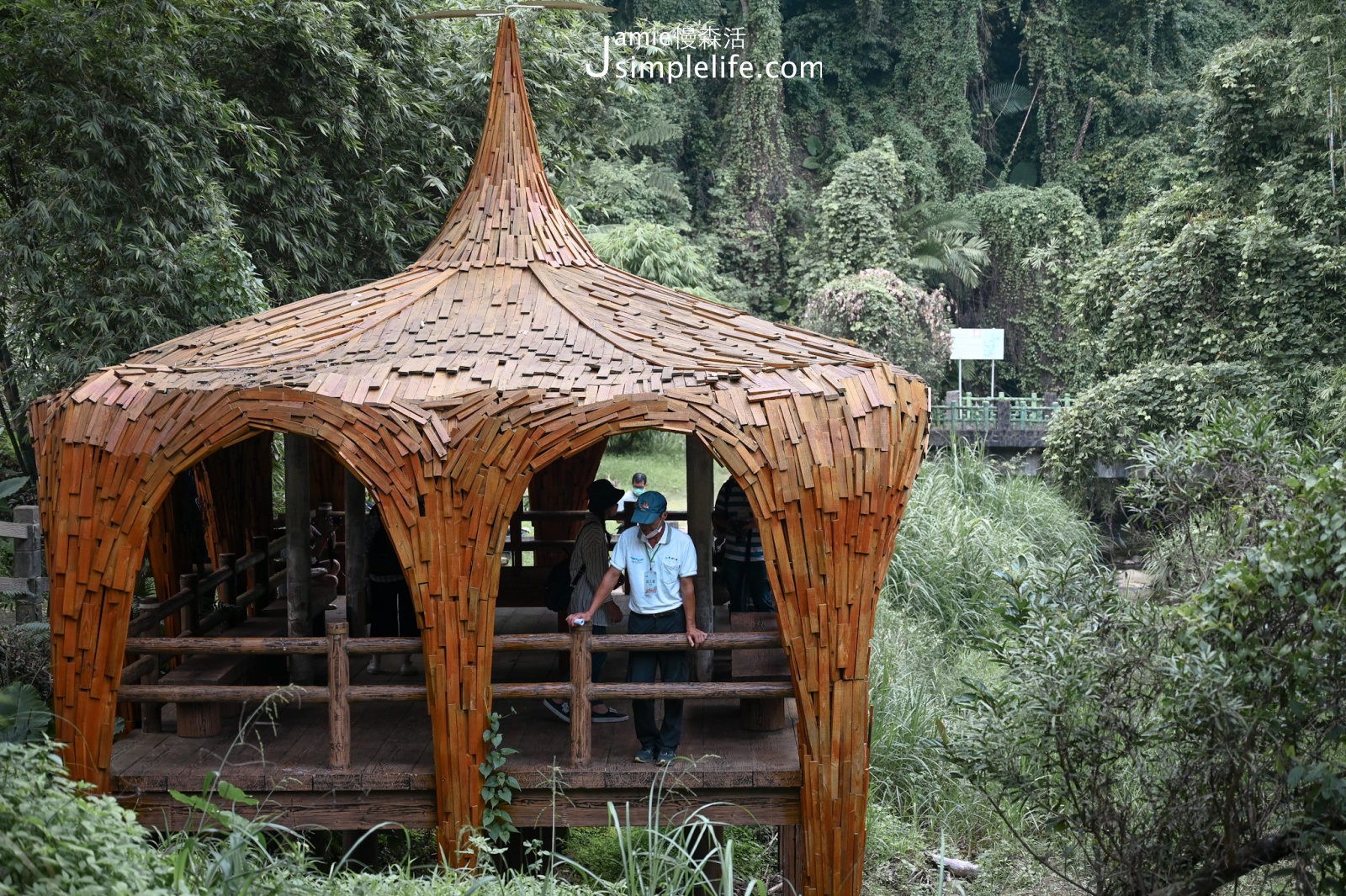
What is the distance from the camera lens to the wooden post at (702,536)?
714 cm

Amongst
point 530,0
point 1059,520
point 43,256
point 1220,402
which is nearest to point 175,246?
point 43,256

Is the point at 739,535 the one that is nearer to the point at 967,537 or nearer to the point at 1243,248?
the point at 967,537

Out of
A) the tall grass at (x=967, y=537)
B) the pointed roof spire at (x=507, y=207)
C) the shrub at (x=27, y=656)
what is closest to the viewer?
the pointed roof spire at (x=507, y=207)

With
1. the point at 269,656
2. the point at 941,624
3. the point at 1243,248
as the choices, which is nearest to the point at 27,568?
the point at 269,656

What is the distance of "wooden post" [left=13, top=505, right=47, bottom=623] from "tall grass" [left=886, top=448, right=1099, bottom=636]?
8368 mm

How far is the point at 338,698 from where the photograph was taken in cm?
626

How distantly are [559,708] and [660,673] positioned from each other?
0.79 m

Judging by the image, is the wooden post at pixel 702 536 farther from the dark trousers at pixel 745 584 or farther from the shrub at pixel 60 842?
the shrub at pixel 60 842

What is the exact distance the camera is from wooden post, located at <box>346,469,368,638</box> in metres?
7.45

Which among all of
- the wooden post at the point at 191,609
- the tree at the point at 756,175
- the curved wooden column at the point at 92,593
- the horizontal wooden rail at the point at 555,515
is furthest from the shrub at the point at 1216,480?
the tree at the point at 756,175

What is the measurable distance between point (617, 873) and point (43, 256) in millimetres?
6805

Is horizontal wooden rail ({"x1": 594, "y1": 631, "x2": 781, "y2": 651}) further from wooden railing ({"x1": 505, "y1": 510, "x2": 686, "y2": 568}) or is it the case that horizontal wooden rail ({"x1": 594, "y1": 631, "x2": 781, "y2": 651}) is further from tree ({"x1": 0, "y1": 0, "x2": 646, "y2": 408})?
tree ({"x1": 0, "y1": 0, "x2": 646, "y2": 408})

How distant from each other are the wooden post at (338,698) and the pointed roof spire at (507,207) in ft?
8.89

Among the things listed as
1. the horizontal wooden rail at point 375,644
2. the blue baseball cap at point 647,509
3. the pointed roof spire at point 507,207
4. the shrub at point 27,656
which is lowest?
the shrub at point 27,656
